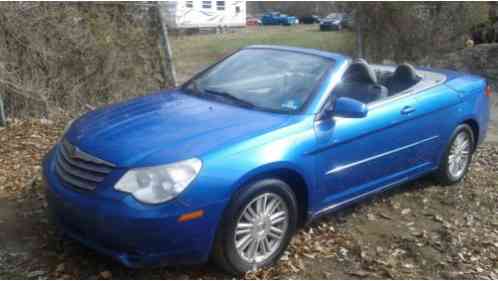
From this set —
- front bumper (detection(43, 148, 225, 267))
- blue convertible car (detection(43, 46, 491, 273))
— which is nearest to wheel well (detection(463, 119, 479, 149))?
blue convertible car (detection(43, 46, 491, 273))

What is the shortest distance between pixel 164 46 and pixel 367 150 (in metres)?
5.01

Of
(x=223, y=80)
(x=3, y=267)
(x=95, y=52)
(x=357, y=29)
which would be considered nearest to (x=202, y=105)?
(x=223, y=80)

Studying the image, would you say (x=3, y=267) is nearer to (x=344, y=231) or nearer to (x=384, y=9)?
(x=344, y=231)

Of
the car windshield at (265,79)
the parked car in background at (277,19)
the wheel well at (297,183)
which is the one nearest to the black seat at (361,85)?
the car windshield at (265,79)

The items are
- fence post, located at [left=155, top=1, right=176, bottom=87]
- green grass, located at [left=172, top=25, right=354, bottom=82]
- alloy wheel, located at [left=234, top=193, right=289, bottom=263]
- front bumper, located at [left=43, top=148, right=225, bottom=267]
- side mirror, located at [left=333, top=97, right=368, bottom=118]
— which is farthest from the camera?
green grass, located at [left=172, top=25, right=354, bottom=82]

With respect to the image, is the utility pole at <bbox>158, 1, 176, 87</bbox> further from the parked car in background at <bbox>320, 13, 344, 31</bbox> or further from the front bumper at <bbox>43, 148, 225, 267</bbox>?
the parked car in background at <bbox>320, 13, 344, 31</bbox>

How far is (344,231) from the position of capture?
489 cm

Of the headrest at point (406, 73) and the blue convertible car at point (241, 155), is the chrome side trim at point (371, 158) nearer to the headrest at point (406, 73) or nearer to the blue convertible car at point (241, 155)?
the blue convertible car at point (241, 155)

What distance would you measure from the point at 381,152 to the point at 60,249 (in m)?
2.65

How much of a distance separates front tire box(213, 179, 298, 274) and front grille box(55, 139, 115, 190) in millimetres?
835

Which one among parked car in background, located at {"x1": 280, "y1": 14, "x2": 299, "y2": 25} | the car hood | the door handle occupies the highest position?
the car hood

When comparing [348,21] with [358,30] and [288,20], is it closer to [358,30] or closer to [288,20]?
[358,30]

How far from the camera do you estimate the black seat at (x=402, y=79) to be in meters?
5.76

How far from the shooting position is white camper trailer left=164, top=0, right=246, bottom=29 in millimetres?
9062
